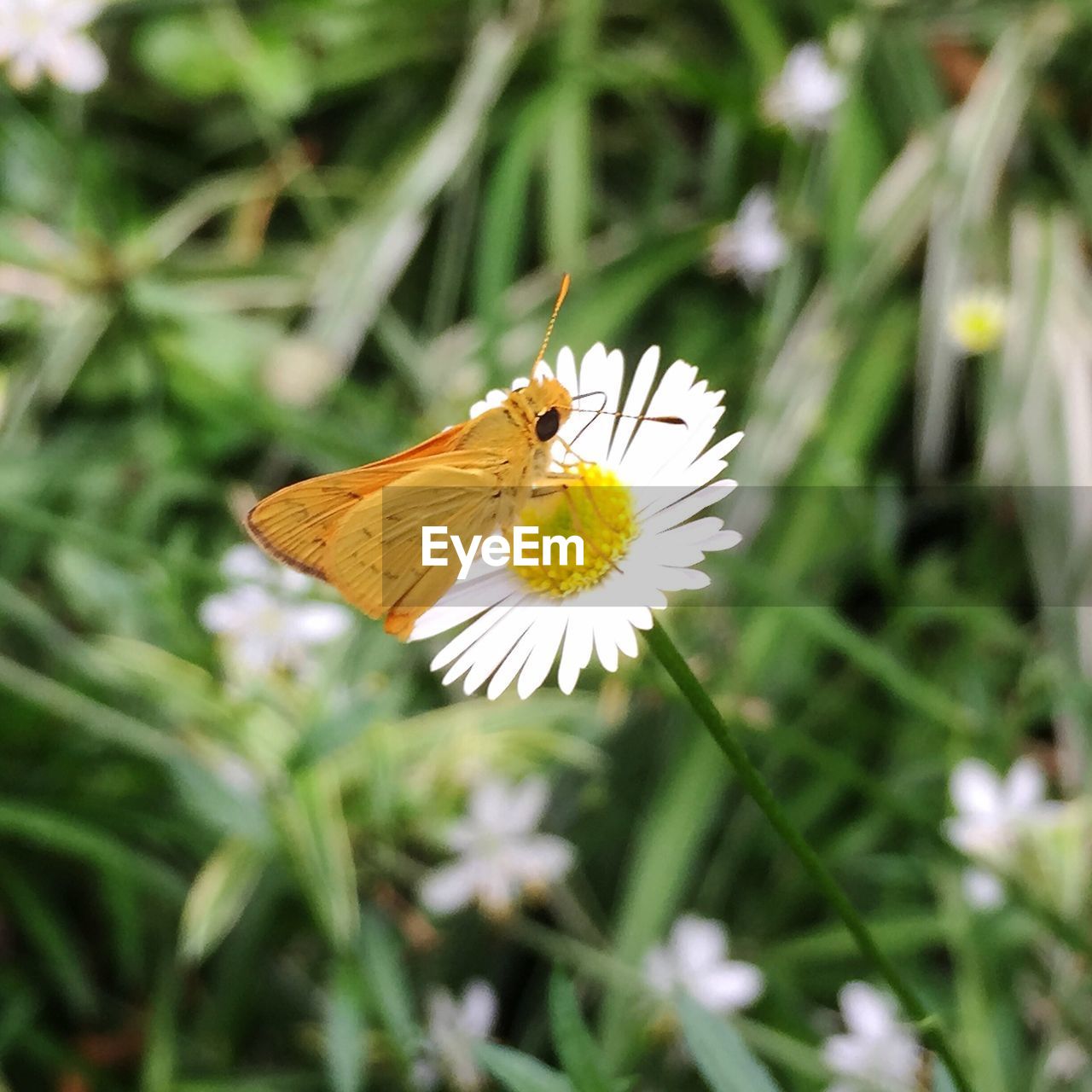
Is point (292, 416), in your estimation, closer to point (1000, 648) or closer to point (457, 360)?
point (457, 360)

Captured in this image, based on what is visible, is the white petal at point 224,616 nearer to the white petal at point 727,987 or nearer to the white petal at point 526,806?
the white petal at point 526,806

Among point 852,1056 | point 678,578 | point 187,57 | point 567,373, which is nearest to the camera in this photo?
point 678,578

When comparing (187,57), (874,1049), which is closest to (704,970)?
(874,1049)

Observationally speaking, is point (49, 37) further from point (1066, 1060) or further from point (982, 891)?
point (1066, 1060)

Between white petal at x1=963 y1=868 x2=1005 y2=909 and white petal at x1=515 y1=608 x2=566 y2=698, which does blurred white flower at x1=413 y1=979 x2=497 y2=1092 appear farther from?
white petal at x1=515 y1=608 x2=566 y2=698

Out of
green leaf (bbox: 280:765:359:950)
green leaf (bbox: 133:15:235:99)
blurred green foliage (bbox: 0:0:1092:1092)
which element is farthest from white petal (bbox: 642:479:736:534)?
green leaf (bbox: 133:15:235:99)
